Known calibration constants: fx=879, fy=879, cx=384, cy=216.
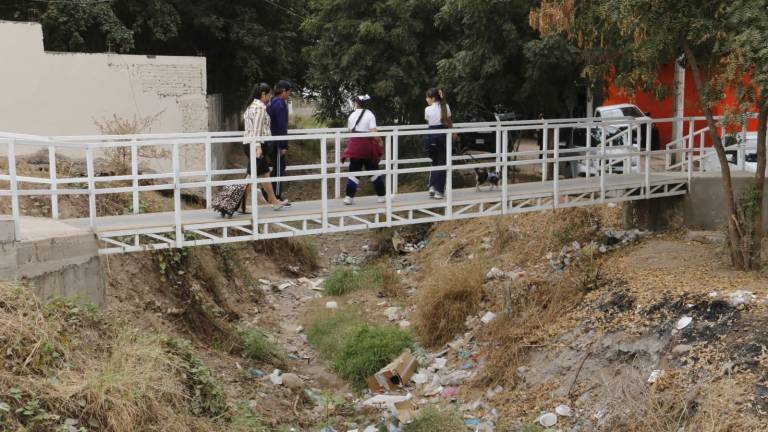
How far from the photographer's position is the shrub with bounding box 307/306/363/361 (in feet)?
41.7

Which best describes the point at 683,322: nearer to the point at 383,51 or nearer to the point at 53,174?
the point at 53,174

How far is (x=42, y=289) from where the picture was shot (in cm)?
800

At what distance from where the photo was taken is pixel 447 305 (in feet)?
41.7

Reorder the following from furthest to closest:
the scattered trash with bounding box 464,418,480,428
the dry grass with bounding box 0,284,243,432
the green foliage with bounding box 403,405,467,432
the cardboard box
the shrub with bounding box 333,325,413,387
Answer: the shrub with bounding box 333,325,413,387 < the cardboard box < the scattered trash with bounding box 464,418,480,428 < the green foliage with bounding box 403,405,467,432 < the dry grass with bounding box 0,284,243,432

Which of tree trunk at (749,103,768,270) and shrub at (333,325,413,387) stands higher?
tree trunk at (749,103,768,270)

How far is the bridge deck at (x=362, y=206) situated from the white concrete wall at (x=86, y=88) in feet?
22.8

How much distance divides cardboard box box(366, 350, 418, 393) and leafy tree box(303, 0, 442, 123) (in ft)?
28.6

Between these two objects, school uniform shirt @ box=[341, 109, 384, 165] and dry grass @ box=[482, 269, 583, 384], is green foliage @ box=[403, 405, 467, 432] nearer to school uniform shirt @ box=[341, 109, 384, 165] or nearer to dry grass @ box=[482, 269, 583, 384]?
dry grass @ box=[482, 269, 583, 384]

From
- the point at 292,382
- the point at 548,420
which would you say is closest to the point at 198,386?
the point at 292,382

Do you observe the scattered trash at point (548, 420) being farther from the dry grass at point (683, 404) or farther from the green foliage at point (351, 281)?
the green foliage at point (351, 281)

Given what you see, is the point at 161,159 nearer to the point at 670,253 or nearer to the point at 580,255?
the point at 580,255

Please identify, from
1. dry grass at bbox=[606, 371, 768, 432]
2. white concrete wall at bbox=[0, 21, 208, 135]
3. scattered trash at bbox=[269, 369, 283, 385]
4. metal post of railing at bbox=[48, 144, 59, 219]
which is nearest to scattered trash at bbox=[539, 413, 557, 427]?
dry grass at bbox=[606, 371, 768, 432]

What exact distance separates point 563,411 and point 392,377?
262 centimetres

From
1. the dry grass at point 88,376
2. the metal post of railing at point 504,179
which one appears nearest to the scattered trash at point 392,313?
the metal post of railing at point 504,179
